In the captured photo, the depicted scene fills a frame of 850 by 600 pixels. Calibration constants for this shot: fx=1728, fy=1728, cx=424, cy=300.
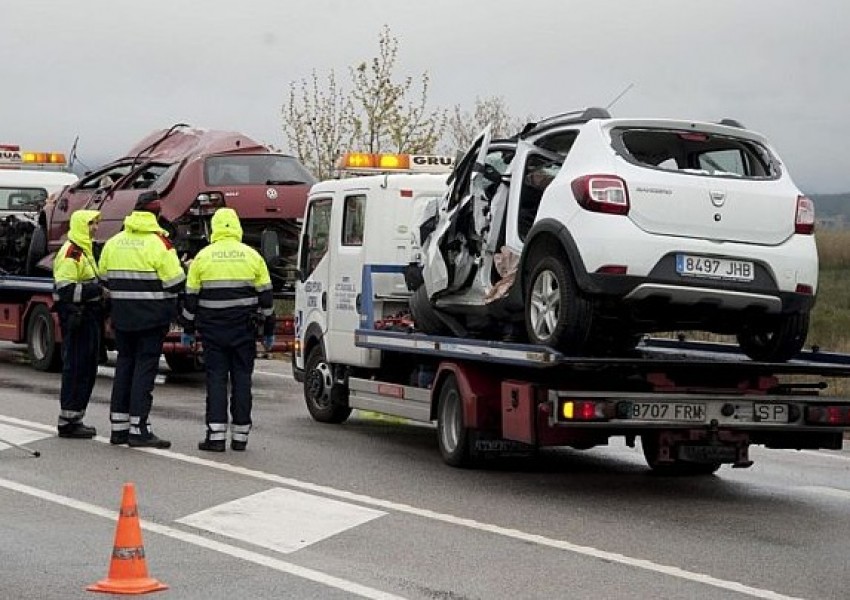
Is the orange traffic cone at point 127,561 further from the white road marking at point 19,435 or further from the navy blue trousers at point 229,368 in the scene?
the white road marking at point 19,435

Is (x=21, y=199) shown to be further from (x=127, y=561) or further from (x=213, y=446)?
(x=127, y=561)

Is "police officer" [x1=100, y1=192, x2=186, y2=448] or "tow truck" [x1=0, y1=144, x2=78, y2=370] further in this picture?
"tow truck" [x1=0, y1=144, x2=78, y2=370]

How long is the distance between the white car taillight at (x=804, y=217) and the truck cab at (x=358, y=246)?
11.9ft

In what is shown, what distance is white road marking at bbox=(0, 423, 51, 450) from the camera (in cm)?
1368

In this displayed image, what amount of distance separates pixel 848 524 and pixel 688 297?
1.70 meters

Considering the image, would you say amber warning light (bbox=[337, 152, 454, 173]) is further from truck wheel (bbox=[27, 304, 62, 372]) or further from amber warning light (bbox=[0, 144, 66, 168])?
amber warning light (bbox=[0, 144, 66, 168])

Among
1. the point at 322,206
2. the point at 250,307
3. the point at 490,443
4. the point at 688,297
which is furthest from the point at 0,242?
the point at 688,297

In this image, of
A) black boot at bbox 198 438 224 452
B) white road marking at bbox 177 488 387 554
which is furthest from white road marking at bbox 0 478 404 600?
black boot at bbox 198 438 224 452

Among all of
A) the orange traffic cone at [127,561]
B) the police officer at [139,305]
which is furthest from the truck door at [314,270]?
the orange traffic cone at [127,561]

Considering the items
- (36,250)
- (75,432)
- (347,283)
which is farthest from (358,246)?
(36,250)

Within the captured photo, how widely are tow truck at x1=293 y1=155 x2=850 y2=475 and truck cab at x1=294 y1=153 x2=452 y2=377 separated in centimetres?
1

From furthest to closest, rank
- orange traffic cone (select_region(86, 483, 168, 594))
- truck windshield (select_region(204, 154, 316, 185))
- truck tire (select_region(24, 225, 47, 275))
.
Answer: truck tire (select_region(24, 225, 47, 275)) < truck windshield (select_region(204, 154, 316, 185)) < orange traffic cone (select_region(86, 483, 168, 594))

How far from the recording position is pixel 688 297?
10.9 meters

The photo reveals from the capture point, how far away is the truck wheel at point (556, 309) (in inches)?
430
